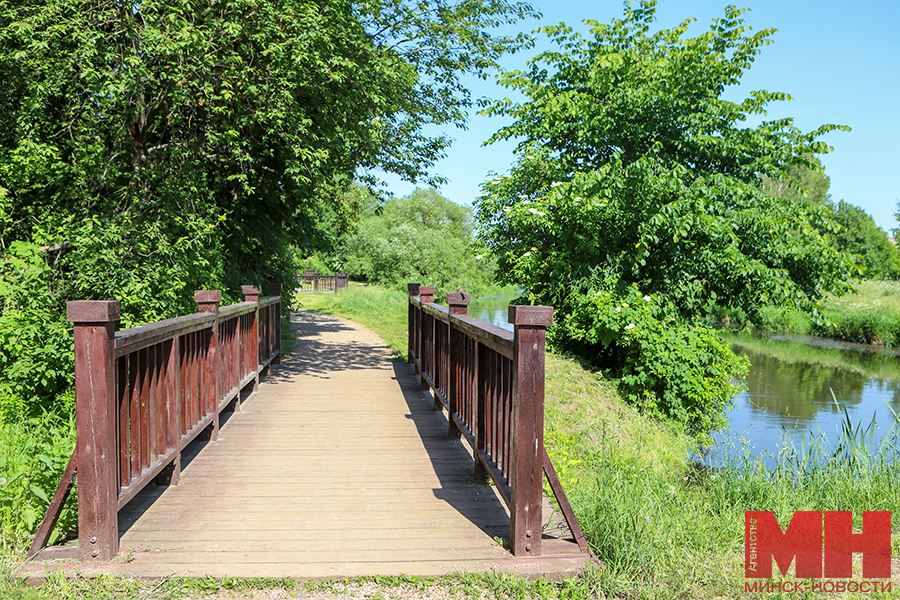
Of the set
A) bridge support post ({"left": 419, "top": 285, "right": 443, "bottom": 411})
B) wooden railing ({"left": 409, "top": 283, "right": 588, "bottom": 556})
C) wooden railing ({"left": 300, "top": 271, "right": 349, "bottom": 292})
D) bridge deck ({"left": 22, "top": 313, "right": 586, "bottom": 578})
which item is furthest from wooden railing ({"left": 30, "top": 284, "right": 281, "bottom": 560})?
wooden railing ({"left": 300, "top": 271, "right": 349, "bottom": 292})

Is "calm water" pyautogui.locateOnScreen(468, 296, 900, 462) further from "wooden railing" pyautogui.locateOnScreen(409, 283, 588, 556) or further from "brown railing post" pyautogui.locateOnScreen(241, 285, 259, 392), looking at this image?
"brown railing post" pyautogui.locateOnScreen(241, 285, 259, 392)

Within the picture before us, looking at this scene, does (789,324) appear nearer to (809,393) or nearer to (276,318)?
(809,393)

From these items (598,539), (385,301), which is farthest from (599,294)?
(385,301)

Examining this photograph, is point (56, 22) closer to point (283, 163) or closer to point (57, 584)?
point (283, 163)

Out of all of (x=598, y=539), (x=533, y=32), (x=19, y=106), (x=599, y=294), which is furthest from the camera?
(x=533, y=32)

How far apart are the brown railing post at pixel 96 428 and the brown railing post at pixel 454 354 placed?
2.62m

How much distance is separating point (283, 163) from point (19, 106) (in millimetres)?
3200

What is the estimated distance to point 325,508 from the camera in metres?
4.02

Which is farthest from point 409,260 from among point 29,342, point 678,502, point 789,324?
point 678,502

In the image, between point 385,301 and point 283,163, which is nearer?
point 283,163

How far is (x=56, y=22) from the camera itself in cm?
697

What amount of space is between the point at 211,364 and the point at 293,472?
1346mm

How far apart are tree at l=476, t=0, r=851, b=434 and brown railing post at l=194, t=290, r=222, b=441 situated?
630cm

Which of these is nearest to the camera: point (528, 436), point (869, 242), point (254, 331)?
point (528, 436)
